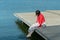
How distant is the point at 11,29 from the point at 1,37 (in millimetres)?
1968

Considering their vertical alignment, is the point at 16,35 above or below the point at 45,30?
below

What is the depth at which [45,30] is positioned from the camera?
29.7 feet

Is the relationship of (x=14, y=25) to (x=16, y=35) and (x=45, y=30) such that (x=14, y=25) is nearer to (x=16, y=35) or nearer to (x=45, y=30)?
(x=16, y=35)

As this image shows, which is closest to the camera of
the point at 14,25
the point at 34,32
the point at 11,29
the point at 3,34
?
the point at 34,32

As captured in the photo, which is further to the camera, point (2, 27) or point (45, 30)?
point (2, 27)

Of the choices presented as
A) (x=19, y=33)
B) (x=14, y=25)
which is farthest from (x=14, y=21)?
(x=19, y=33)

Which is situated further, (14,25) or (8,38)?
(14,25)

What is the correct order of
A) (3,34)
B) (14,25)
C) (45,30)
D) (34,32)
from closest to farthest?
1. (45,30)
2. (34,32)
3. (3,34)
4. (14,25)

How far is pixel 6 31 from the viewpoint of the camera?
12.8 metres

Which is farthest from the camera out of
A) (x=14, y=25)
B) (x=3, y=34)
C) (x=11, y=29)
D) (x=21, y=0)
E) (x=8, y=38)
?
(x=21, y=0)

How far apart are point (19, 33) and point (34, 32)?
104 inches

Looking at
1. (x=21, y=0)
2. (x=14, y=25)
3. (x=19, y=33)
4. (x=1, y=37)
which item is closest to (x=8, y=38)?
(x=1, y=37)

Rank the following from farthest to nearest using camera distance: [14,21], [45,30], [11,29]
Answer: [14,21]
[11,29]
[45,30]

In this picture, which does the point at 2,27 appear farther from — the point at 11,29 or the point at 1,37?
the point at 1,37
